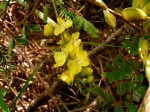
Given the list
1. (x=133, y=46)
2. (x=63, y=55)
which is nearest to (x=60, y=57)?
(x=63, y=55)

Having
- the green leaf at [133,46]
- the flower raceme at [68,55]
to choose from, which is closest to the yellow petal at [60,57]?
the flower raceme at [68,55]

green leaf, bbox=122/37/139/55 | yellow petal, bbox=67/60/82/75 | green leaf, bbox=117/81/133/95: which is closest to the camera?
yellow petal, bbox=67/60/82/75

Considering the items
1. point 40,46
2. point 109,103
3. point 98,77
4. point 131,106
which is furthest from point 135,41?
point 40,46

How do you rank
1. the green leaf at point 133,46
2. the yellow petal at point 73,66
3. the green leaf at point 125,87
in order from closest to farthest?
1. the yellow petal at point 73,66
2. the green leaf at point 133,46
3. the green leaf at point 125,87

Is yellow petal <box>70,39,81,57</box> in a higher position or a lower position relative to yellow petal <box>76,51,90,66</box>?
higher

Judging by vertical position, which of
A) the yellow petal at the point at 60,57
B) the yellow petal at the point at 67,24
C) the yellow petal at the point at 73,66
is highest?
the yellow petal at the point at 67,24

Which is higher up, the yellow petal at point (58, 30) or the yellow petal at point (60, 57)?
the yellow petal at point (58, 30)

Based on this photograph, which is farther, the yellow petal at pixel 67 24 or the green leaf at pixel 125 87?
the green leaf at pixel 125 87

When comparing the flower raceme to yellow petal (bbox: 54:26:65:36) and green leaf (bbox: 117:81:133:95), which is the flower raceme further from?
green leaf (bbox: 117:81:133:95)

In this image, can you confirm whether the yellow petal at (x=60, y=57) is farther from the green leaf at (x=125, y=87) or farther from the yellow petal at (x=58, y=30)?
the green leaf at (x=125, y=87)

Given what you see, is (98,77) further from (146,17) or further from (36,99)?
(146,17)

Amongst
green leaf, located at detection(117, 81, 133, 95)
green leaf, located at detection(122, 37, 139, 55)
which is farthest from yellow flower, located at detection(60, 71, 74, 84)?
green leaf, located at detection(117, 81, 133, 95)
